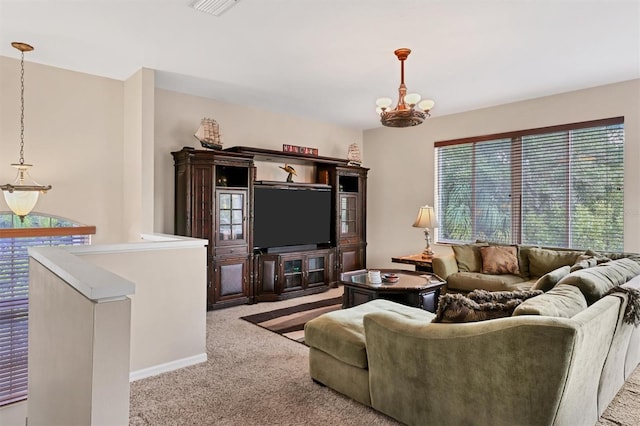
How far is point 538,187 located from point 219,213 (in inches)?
162

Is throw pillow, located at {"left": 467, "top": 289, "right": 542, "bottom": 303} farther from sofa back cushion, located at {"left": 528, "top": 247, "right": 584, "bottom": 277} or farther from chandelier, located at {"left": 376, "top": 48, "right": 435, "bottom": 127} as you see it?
sofa back cushion, located at {"left": 528, "top": 247, "right": 584, "bottom": 277}

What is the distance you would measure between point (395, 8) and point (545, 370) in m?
2.48

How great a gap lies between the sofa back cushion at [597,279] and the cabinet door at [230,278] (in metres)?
3.57

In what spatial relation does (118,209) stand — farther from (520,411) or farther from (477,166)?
(477,166)

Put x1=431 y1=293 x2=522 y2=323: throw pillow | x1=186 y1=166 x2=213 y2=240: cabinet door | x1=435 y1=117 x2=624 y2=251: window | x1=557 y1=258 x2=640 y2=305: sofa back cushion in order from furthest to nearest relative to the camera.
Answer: x1=186 y1=166 x2=213 y2=240: cabinet door, x1=435 y1=117 x2=624 y2=251: window, x1=557 y1=258 x2=640 y2=305: sofa back cushion, x1=431 y1=293 x2=522 y2=323: throw pillow

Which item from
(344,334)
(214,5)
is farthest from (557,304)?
(214,5)

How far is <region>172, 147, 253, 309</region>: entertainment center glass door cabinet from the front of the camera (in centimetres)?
465

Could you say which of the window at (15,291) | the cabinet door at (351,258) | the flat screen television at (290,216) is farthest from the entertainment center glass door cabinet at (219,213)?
the cabinet door at (351,258)

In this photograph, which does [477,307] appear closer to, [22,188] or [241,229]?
[241,229]

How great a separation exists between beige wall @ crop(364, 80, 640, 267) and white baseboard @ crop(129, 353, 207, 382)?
405 centimetres

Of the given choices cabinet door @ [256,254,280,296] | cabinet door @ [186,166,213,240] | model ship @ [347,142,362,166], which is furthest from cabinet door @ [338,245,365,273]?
cabinet door @ [186,166,213,240]

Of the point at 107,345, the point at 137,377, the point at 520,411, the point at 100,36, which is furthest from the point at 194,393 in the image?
the point at 100,36

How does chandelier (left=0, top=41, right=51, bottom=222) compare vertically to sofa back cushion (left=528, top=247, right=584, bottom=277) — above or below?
above

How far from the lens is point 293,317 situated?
14.6ft
